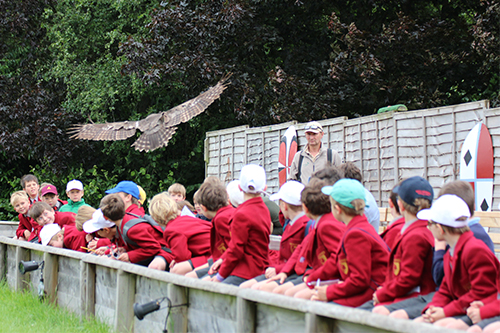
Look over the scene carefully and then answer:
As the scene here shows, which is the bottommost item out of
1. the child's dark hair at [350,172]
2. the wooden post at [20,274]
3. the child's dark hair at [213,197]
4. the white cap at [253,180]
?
the wooden post at [20,274]

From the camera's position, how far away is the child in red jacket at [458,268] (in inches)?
126

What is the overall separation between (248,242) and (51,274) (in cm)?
275

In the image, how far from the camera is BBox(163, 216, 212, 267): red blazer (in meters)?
5.43

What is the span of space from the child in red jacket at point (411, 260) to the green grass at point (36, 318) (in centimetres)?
254

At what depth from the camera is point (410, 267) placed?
3.57 metres

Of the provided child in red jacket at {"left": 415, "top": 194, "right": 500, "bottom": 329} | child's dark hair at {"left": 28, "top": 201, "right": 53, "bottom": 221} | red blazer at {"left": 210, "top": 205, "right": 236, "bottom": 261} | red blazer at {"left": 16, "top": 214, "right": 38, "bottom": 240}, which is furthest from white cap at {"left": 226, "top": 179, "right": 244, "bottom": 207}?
red blazer at {"left": 16, "top": 214, "right": 38, "bottom": 240}

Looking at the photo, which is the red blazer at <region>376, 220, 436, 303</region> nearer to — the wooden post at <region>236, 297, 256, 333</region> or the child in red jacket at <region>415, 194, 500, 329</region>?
the child in red jacket at <region>415, 194, 500, 329</region>

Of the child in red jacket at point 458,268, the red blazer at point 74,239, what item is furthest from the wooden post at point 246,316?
the red blazer at point 74,239

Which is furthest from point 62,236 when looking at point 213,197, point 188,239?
point 213,197

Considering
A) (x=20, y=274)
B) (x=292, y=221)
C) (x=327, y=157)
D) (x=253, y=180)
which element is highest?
(x=327, y=157)

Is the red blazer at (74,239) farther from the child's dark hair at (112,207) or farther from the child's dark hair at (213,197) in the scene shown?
the child's dark hair at (213,197)

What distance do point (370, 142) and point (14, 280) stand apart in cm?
556

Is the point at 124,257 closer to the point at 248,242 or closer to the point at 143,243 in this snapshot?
the point at 143,243

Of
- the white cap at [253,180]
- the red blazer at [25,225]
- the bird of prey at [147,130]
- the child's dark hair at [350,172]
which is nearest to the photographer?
the white cap at [253,180]
